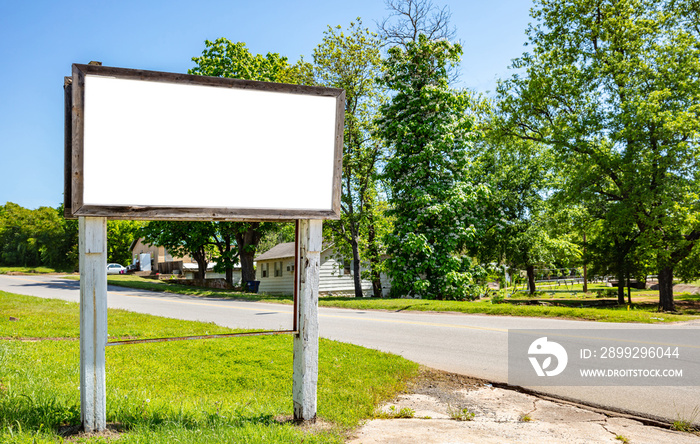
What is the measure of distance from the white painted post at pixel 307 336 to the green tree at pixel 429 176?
1812 cm

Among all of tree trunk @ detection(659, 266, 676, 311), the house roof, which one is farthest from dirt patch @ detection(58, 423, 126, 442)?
the house roof

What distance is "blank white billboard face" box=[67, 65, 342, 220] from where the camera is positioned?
446 centimetres

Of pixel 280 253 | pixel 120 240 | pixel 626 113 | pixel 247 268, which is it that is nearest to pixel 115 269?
pixel 120 240

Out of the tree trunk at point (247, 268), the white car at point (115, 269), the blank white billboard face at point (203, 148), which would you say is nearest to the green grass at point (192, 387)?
the blank white billboard face at point (203, 148)

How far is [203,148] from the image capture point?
479cm

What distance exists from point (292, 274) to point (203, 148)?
33207mm

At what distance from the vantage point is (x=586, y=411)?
250 inches

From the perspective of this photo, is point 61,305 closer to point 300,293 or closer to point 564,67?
point 300,293

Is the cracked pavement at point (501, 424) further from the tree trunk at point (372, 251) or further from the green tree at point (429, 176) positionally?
the tree trunk at point (372, 251)

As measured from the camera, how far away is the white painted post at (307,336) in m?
5.09

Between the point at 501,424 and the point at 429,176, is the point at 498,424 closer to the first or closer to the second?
the point at 501,424

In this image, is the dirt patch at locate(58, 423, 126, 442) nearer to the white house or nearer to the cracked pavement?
the cracked pavement

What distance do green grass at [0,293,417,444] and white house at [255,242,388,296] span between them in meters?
23.2

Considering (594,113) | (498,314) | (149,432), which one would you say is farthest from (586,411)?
(594,113)
